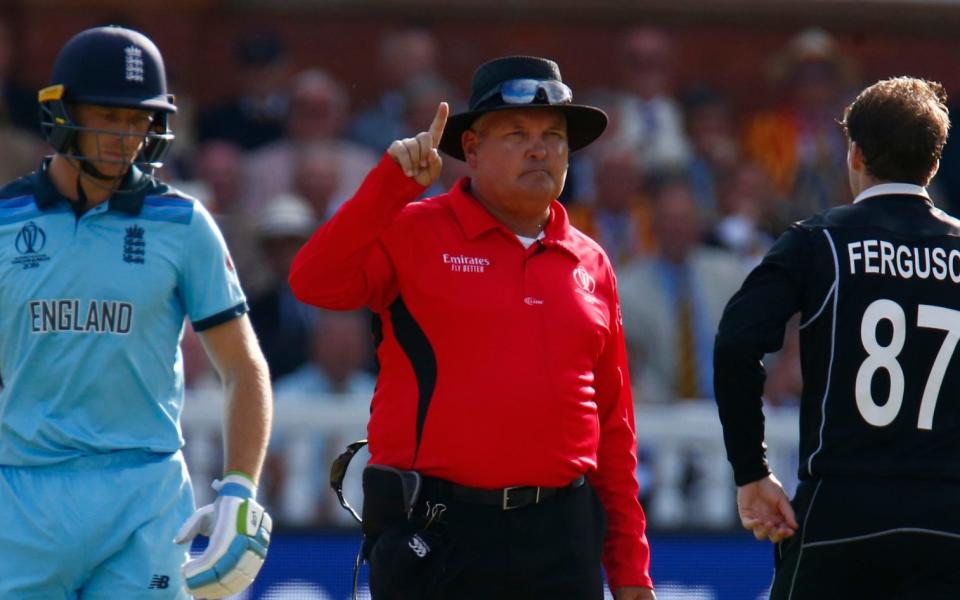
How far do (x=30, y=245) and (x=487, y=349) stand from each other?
1307mm

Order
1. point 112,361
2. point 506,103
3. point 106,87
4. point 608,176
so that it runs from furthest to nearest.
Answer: point 608,176
point 506,103
point 106,87
point 112,361

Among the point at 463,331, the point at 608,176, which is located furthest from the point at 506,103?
the point at 608,176

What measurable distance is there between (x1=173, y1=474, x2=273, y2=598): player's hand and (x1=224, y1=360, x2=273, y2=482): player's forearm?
5.3 inches

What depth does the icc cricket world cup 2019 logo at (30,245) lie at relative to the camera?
15.1ft

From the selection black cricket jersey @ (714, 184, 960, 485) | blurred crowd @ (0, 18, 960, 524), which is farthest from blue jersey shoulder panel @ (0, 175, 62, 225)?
blurred crowd @ (0, 18, 960, 524)

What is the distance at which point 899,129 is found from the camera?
4555 mm

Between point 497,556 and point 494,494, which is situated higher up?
point 494,494

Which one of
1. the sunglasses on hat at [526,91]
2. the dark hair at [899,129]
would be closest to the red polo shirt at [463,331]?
the sunglasses on hat at [526,91]

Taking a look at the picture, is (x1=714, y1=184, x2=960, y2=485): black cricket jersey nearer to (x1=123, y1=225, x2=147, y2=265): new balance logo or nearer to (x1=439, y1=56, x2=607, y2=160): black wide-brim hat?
(x1=439, y1=56, x2=607, y2=160): black wide-brim hat

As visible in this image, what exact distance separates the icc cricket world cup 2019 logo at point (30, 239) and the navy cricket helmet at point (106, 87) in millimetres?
225

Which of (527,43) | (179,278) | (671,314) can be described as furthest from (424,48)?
(179,278)

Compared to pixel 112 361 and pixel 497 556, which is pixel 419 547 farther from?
pixel 112 361

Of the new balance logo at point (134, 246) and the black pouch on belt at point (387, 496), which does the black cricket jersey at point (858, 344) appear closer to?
the black pouch on belt at point (387, 496)

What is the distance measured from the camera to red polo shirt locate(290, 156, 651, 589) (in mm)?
4477
